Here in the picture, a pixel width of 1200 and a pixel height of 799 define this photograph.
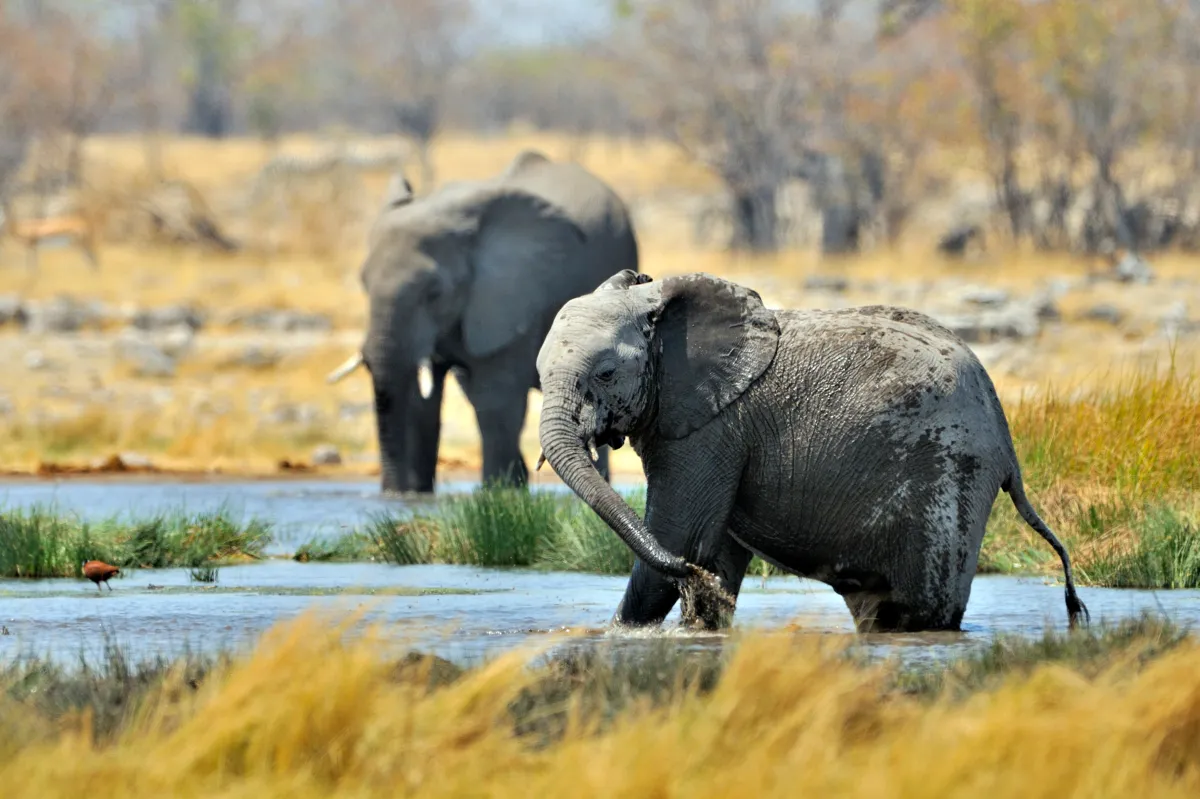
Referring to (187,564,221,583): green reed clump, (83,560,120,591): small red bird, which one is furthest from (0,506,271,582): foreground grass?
(83,560,120,591): small red bird

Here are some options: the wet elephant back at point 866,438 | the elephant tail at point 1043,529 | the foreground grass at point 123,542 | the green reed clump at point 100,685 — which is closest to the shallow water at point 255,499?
the foreground grass at point 123,542

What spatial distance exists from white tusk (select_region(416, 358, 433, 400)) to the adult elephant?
2cm

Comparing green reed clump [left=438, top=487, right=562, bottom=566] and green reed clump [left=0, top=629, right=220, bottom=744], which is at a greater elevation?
green reed clump [left=0, top=629, right=220, bottom=744]

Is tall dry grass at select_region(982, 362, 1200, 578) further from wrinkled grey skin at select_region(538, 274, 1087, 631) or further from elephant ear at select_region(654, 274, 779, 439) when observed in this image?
elephant ear at select_region(654, 274, 779, 439)

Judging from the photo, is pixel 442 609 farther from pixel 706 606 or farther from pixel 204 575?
pixel 204 575

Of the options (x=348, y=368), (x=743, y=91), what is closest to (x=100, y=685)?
(x=348, y=368)

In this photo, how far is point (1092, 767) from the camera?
502 centimetres

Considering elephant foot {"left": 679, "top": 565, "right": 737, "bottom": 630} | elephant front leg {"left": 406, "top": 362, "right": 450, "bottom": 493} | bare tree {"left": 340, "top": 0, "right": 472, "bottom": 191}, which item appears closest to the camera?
elephant foot {"left": 679, "top": 565, "right": 737, "bottom": 630}

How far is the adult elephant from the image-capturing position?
17359 mm

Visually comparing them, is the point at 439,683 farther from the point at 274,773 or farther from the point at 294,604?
the point at 294,604

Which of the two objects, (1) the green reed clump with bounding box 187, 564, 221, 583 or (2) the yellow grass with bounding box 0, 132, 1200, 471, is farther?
(2) the yellow grass with bounding box 0, 132, 1200, 471

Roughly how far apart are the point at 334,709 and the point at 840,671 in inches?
55.8

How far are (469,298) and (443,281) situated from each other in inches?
13.3

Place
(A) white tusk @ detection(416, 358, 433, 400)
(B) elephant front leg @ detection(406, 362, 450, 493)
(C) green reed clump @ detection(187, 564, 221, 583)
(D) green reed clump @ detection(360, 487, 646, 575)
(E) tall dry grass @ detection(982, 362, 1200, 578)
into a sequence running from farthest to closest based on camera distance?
(B) elephant front leg @ detection(406, 362, 450, 493), (A) white tusk @ detection(416, 358, 433, 400), (D) green reed clump @ detection(360, 487, 646, 575), (C) green reed clump @ detection(187, 564, 221, 583), (E) tall dry grass @ detection(982, 362, 1200, 578)
